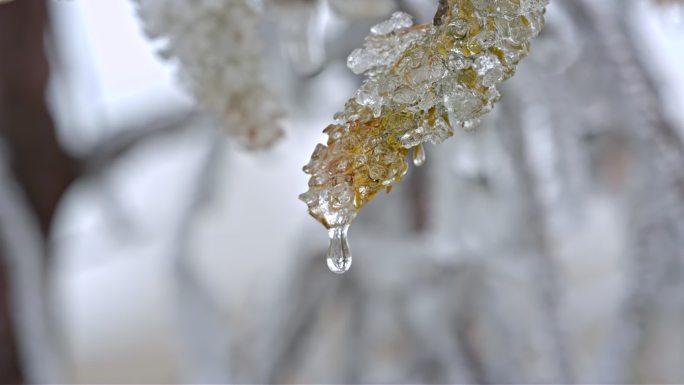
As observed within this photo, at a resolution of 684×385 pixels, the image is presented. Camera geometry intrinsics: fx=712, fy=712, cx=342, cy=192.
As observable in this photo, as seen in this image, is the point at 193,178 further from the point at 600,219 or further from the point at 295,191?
the point at 600,219

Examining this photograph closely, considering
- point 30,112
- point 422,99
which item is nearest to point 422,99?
point 422,99

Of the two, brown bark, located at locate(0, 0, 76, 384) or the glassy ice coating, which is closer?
the glassy ice coating

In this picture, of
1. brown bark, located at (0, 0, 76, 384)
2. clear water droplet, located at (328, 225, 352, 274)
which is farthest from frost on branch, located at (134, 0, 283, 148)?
brown bark, located at (0, 0, 76, 384)

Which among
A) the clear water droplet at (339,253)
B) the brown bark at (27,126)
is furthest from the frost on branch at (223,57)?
the brown bark at (27,126)

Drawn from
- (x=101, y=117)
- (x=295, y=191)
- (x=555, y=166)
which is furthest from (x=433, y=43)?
(x=295, y=191)

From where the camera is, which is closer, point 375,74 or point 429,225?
→ point 375,74

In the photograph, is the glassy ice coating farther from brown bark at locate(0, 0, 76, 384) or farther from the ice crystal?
brown bark at locate(0, 0, 76, 384)

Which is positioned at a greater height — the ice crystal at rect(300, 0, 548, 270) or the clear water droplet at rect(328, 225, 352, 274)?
the ice crystal at rect(300, 0, 548, 270)
